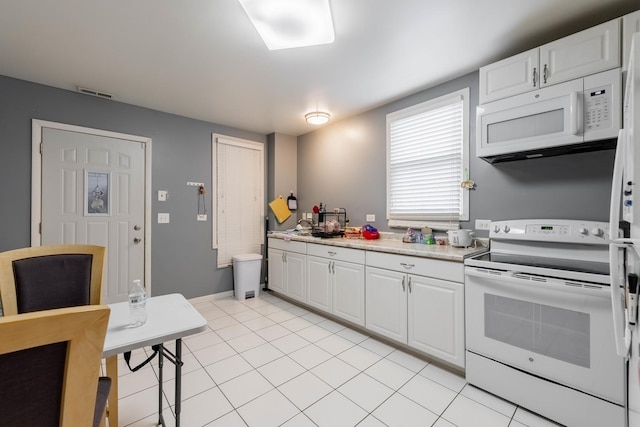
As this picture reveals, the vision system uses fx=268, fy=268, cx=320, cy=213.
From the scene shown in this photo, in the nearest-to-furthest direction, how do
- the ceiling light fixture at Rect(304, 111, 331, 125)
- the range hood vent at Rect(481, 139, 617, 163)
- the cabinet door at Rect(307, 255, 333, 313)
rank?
the range hood vent at Rect(481, 139, 617, 163)
the cabinet door at Rect(307, 255, 333, 313)
the ceiling light fixture at Rect(304, 111, 331, 125)

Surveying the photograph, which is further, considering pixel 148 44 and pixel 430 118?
pixel 430 118

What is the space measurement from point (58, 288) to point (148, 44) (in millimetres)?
1833

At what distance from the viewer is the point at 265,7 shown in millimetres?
1649

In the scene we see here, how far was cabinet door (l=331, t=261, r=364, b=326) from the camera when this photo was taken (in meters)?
2.70

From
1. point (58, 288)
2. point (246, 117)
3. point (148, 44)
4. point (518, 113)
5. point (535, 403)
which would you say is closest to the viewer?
point (58, 288)

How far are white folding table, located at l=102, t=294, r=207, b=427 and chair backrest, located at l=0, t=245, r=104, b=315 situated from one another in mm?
222

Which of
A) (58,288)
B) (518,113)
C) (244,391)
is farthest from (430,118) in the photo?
(58,288)

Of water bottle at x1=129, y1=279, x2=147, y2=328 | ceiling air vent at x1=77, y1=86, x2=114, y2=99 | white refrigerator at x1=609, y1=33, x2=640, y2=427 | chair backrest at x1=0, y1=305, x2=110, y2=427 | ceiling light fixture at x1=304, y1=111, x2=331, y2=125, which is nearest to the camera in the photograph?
chair backrest at x1=0, y1=305, x2=110, y2=427

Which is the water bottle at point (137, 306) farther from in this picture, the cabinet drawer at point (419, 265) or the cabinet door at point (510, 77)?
the cabinet door at point (510, 77)

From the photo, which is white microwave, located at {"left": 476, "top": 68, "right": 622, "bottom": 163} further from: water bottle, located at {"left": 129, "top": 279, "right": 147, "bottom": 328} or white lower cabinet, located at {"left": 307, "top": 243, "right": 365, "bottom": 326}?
water bottle, located at {"left": 129, "top": 279, "right": 147, "bottom": 328}

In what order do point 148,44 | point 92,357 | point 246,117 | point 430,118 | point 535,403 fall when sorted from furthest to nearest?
1. point 246,117
2. point 430,118
3. point 148,44
4. point 535,403
5. point 92,357

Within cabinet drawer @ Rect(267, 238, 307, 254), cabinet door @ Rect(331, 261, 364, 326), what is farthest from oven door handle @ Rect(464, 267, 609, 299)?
cabinet drawer @ Rect(267, 238, 307, 254)

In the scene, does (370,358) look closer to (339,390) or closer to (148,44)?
(339,390)

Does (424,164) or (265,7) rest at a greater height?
(265,7)
